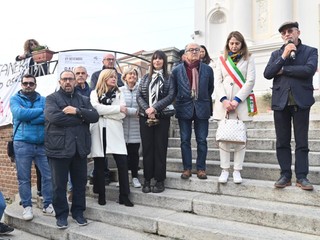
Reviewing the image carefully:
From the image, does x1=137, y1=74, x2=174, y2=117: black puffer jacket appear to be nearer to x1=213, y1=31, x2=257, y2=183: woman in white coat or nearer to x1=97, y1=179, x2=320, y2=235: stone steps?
x1=213, y1=31, x2=257, y2=183: woman in white coat

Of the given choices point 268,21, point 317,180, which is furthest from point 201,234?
point 268,21

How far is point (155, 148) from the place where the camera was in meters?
4.32

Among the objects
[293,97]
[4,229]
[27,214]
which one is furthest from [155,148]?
[4,229]

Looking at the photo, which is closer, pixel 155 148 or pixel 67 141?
pixel 67 141

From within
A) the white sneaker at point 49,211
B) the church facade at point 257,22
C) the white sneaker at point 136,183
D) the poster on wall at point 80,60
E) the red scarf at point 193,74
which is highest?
the church facade at point 257,22

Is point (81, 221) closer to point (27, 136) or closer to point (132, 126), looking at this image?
point (27, 136)

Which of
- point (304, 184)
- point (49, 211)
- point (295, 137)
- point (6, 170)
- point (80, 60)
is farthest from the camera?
point (80, 60)

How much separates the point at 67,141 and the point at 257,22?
30.3ft

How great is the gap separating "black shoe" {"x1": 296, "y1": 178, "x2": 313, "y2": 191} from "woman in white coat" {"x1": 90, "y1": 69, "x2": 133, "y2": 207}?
1.97 metres

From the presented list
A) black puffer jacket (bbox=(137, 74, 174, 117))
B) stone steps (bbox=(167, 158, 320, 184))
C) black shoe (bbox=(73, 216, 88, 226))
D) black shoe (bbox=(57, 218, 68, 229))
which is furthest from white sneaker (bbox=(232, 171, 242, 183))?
black shoe (bbox=(57, 218, 68, 229))

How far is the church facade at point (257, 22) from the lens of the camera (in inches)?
398

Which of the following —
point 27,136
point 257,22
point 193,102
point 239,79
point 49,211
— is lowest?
point 49,211

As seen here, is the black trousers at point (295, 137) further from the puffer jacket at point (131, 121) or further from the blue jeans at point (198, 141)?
the puffer jacket at point (131, 121)

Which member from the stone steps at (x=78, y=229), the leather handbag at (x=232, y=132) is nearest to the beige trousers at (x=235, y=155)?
the leather handbag at (x=232, y=132)
